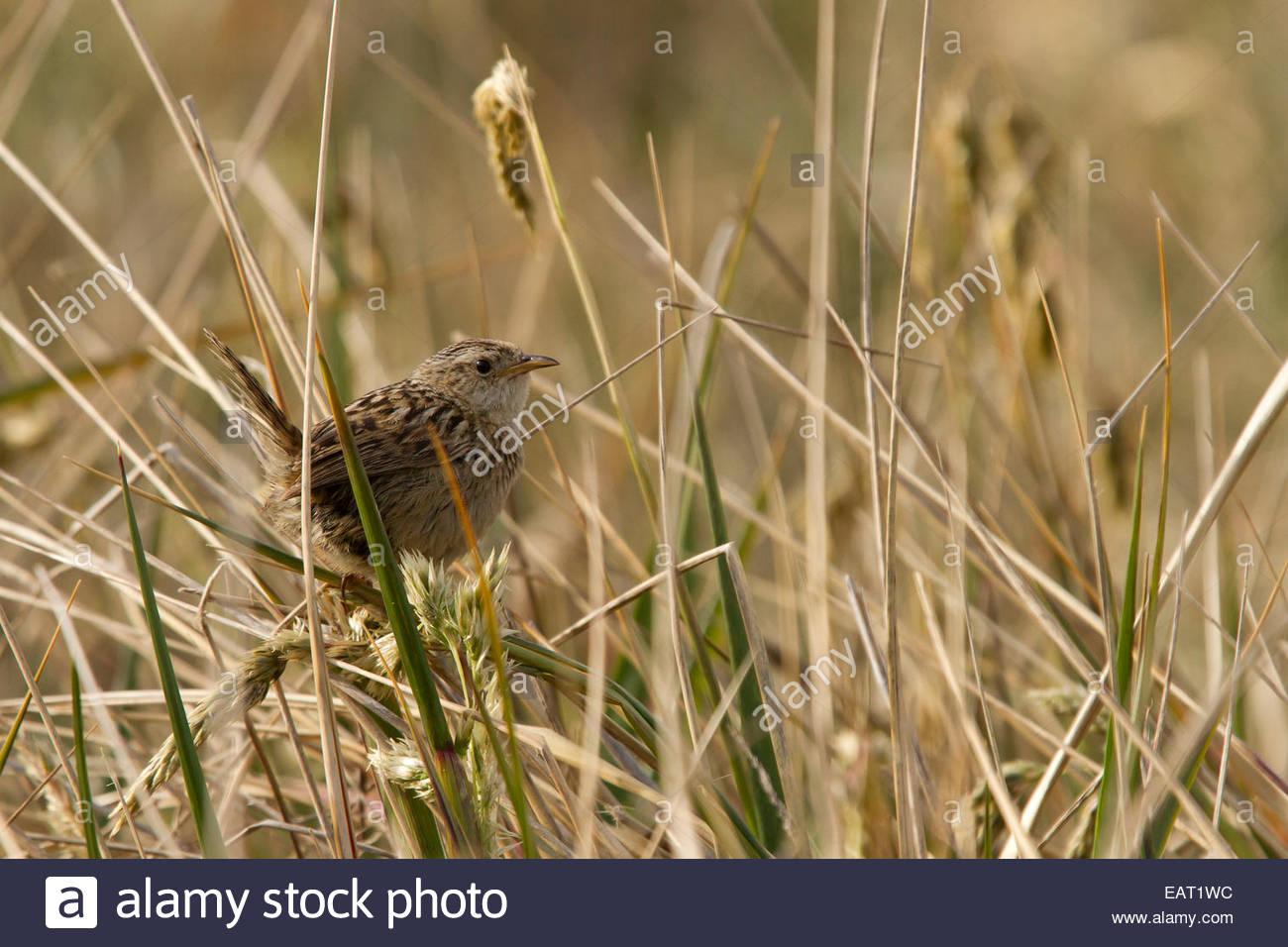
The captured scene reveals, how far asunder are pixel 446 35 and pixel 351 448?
5468mm

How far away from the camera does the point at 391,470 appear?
125 inches

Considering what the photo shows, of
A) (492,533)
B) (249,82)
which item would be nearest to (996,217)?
(492,533)

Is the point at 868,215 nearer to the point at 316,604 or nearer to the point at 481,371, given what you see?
the point at 316,604

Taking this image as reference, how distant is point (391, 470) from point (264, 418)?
37 cm

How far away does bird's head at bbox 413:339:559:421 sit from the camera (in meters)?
3.56

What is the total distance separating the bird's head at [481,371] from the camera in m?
3.56

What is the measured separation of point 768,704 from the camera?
2.29 meters

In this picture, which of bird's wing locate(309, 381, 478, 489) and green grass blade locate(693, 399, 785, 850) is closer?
green grass blade locate(693, 399, 785, 850)
